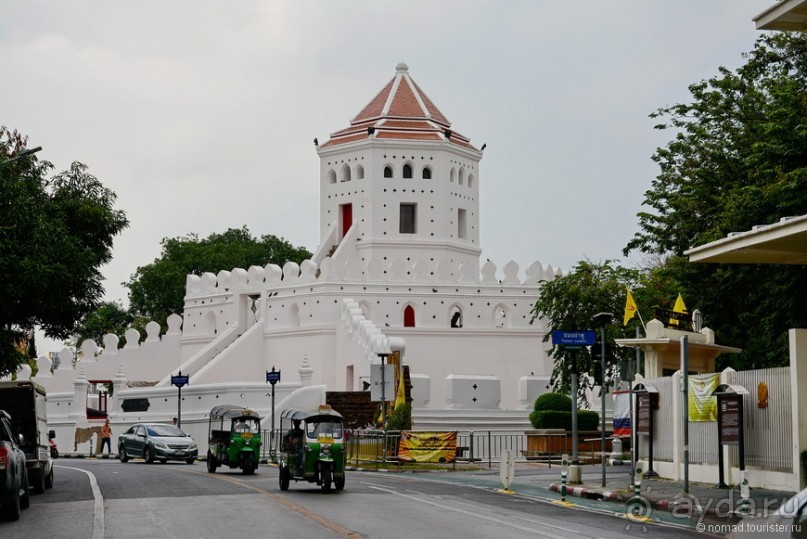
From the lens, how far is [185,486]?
25.0 metres

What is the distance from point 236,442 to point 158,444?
807 cm

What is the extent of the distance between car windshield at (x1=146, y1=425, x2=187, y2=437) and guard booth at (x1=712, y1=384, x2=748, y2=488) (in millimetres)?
19872

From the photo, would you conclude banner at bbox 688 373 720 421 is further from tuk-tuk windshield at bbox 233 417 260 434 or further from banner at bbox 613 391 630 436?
tuk-tuk windshield at bbox 233 417 260 434

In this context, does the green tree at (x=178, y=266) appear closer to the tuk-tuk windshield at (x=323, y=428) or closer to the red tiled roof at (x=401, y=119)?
the red tiled roof at (x=401, y=119)

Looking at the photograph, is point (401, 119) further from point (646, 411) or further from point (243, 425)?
point (646, 411)

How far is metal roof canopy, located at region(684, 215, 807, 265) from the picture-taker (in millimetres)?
20672

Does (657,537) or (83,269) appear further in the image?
(83,269)

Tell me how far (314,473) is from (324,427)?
35.4 inches

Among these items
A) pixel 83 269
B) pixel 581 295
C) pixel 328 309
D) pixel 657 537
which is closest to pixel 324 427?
pixel 83 269

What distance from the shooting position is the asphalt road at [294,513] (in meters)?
16.1

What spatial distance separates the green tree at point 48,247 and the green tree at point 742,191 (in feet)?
49.8

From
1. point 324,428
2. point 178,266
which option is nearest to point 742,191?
point 324,428

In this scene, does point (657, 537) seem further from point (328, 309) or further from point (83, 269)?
point (328, 309)

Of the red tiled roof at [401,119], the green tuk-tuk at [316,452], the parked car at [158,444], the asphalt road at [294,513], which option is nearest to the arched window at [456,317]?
the red tiled roof at [401,119]
